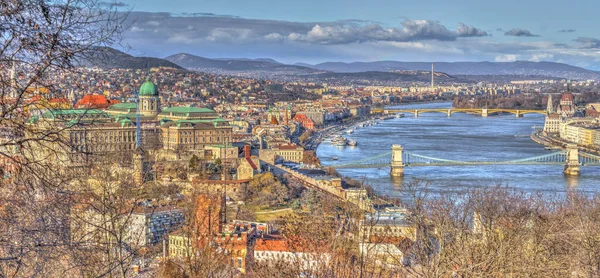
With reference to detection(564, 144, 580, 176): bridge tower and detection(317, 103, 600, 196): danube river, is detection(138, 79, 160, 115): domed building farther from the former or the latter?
detection(564, 144, 580, 176): bridge tower

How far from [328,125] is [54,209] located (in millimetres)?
33758

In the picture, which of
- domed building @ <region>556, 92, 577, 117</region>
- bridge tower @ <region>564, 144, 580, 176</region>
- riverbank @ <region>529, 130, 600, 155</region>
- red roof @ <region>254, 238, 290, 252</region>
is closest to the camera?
red roof @ <region>254, 238, 290, 252</region>

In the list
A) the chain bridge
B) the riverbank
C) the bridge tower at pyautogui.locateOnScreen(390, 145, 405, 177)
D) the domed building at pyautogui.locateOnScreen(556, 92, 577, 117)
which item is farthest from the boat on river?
the domed building at pyautogui.locateOnScreen(556, 92, 577, 117)

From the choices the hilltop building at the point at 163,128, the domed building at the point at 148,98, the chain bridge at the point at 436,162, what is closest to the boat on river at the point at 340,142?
the chain bridge at the point at 436,162

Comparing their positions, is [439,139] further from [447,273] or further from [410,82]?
[410,82]

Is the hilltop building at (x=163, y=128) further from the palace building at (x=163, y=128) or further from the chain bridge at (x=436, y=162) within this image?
the chain bridge at (x=436, y=162)

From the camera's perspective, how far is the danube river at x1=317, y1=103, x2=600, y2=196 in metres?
14.5

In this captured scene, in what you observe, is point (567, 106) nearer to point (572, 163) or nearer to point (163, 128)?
point (572, 163)

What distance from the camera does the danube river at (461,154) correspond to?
14.5 metres

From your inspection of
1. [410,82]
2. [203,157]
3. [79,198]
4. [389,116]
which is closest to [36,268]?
[79,198]

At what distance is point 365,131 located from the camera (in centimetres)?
3219

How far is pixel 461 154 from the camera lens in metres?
20.6

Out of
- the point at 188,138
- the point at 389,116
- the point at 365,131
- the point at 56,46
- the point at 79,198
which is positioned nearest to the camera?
the point at 56,46

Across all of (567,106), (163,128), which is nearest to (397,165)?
(163,128)
